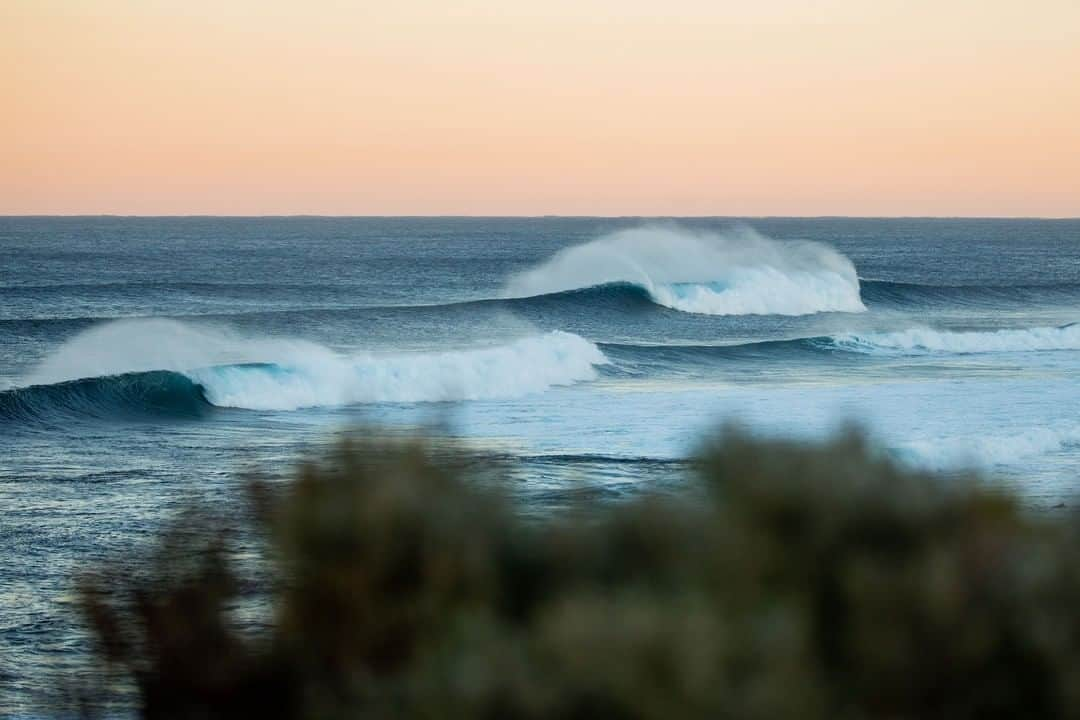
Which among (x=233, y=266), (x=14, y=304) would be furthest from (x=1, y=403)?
(x=233, y=266)

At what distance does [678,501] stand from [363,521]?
0.96 m

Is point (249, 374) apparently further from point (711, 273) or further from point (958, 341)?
point (711, 273)

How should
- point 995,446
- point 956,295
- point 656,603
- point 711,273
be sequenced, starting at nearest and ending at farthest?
point 656,603 < point 995,446 < point 711,273 < point 956,295

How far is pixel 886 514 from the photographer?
3.61 meters

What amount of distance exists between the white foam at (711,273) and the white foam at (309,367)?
15370mm

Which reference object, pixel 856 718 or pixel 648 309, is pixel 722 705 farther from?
pixel 648 309

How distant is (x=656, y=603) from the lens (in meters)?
3.31

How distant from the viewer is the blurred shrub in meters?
3.12

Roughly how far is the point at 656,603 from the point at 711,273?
46.5 metres

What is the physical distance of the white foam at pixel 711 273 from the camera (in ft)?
153

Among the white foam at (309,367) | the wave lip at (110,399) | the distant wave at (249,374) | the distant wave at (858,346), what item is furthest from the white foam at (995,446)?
the wave lip at (110,399)

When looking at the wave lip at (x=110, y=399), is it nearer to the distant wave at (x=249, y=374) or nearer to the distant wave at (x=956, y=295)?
the distant wave at (x=249, y=374)

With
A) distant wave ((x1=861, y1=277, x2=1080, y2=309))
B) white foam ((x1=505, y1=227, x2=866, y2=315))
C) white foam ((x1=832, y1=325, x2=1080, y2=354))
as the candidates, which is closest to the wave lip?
white foam ((x1=832, y1=325, x2=1080, y2=354))

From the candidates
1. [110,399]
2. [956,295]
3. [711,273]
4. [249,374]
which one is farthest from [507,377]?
[956,295]
